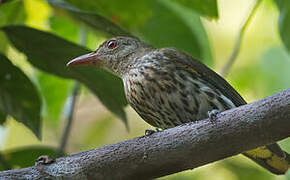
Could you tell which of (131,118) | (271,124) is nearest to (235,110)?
(271,124)

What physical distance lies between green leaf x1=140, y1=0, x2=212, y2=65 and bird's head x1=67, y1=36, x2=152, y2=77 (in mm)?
120

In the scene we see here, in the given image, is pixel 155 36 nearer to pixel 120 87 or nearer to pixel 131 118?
pixel 120 87

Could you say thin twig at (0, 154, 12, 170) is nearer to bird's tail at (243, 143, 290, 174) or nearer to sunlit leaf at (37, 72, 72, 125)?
sunlit leaf at (37, 72, 72, 125)

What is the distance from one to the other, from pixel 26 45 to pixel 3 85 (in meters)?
0.28

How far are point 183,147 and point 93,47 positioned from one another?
2.95 metres

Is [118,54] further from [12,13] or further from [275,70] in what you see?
[275,70]

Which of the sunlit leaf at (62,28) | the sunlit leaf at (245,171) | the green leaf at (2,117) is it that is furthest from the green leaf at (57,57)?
the sunlit leaf at (245,171)

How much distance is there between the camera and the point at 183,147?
9.23 ft

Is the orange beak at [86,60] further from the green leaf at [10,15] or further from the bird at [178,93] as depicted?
the green leaf at [10,15]

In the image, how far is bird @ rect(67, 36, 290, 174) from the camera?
3.84 meters

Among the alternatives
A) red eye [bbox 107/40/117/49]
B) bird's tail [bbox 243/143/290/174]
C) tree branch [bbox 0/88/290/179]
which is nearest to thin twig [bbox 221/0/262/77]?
bird's tail [bbox 243/143/290/174]

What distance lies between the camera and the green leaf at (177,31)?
14.6 ft

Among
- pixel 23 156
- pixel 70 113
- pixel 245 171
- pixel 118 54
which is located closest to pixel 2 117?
pixel 23 156

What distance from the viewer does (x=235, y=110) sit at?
110 inches
